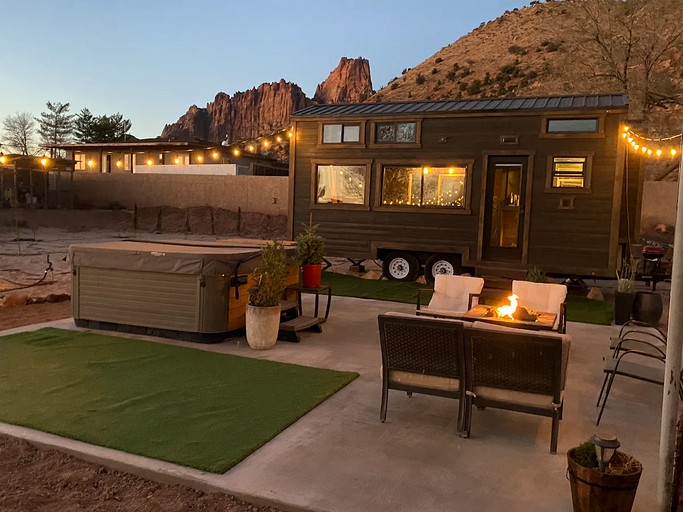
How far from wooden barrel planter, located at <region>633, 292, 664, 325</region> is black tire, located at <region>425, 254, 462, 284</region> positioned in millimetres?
4171

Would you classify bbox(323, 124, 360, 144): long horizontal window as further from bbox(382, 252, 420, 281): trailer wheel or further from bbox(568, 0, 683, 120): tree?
bbox(568, 0, 683, 120): tree

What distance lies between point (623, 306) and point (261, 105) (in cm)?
10162

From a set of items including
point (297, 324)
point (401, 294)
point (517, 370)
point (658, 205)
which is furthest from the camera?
point (658, 205)

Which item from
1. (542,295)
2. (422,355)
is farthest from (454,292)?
(422,355)

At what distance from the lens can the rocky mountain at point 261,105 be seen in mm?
102400

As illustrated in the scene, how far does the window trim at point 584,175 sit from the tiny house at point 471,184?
0.02 metres

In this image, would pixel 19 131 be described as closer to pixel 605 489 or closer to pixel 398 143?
pixel 398 143

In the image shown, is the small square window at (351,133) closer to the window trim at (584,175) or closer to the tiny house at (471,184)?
the tiny house at (471,184)

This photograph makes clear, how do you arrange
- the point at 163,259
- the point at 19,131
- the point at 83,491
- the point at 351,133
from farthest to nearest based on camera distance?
the point at 19,131
the point at 351,133
the point at 163,259
the point at 83,491

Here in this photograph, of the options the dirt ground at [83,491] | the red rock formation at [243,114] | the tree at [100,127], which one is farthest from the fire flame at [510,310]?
the red rock formation at [243,114]

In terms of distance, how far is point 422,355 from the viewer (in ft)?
13.3

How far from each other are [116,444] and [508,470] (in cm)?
245

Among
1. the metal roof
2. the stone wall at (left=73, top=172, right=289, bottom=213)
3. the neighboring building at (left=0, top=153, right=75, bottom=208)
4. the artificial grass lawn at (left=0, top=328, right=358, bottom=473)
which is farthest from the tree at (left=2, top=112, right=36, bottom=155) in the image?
the artificial grass lawn at (left=0, top=328, right=358, bottom=473)

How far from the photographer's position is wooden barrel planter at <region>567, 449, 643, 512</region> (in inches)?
106
